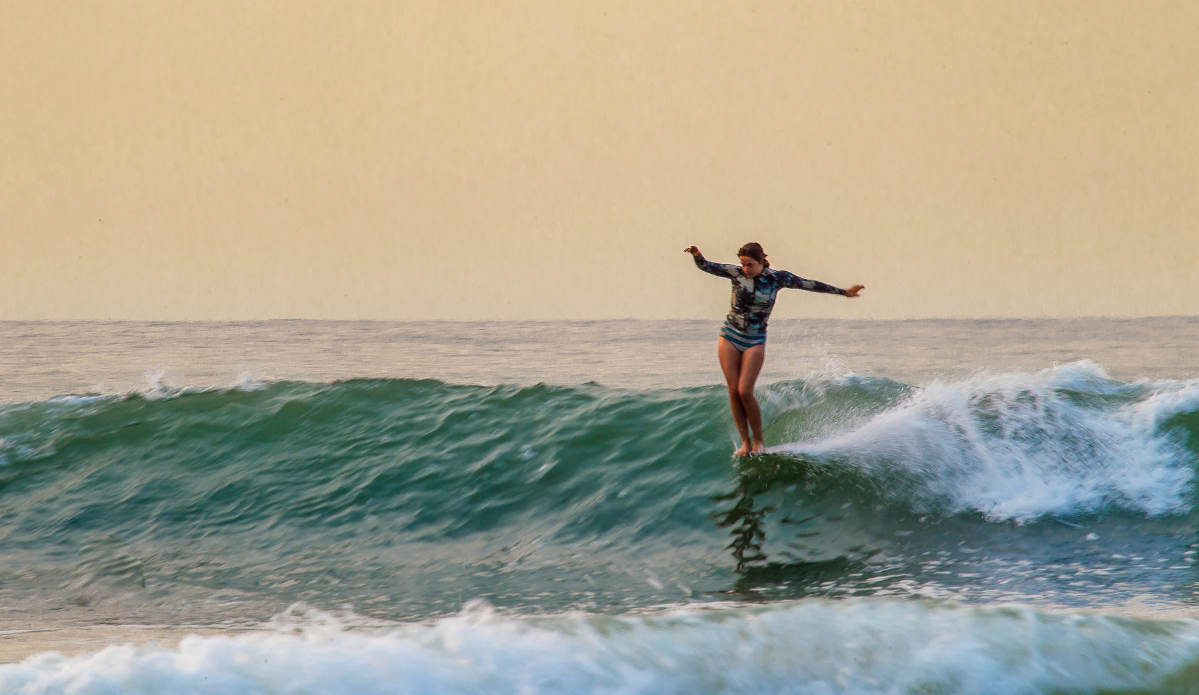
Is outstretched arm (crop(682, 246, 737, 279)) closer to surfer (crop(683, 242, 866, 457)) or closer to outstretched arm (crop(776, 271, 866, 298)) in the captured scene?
surfer (crop(683, 242, 866, 457))

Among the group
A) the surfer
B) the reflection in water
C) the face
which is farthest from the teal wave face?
the face

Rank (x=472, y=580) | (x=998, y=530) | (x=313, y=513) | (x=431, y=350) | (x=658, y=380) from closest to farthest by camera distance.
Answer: (x=472, y=580), (x=998, y=530), (x=313, y=513), (x=658, y=380), (x=431, y=350)

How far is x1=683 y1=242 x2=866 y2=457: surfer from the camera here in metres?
8.18

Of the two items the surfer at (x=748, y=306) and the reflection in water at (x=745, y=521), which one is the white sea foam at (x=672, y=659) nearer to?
the reflection in water at (x=745, y=521)

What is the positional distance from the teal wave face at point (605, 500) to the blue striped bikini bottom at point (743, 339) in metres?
1.11

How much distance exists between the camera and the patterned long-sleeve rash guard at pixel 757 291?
8.24 meters

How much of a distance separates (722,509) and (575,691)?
393cm

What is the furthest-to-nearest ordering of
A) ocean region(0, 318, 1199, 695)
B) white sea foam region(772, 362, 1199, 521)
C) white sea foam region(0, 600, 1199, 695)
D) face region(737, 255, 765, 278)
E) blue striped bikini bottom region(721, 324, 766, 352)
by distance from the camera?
blue striped bikini bottom region(721, 324, 766, 352), face region(737, 255, 765, 278), white sea foam region(772, 362, 1199, 521), ocean region(0, 318, 1199, 695), white sea foam region(0, 600, 1199, 695)

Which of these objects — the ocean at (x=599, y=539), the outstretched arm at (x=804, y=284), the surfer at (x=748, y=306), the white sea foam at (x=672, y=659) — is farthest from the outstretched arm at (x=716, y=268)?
the white sea foam at (x=672, y=659)

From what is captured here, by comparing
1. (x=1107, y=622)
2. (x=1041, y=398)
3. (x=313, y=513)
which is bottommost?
(x=313, y=513)

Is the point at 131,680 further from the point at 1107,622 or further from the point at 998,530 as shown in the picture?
the point at 998,530

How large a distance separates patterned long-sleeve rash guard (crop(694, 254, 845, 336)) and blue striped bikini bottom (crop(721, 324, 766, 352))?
3cm

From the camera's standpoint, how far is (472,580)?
21.1 feet

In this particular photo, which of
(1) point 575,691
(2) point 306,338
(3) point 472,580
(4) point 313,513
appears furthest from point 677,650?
(2) point 306,338
